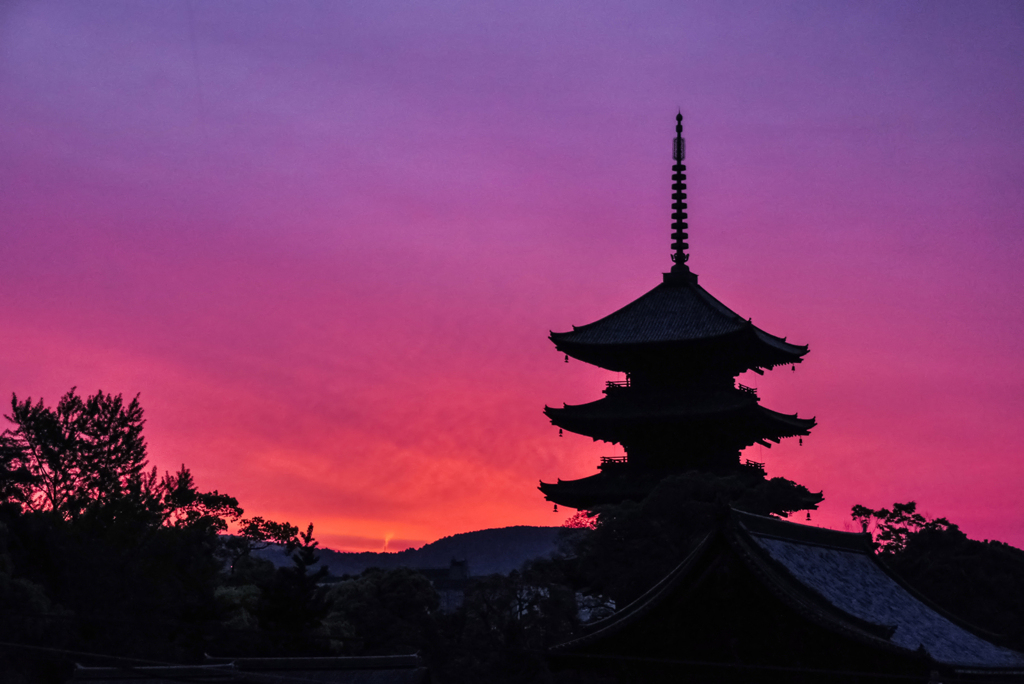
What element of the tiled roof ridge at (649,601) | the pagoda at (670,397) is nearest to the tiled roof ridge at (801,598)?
the tiled roof ridge at (649,601)

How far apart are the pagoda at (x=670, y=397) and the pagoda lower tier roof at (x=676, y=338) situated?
51mm

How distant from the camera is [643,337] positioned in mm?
50469

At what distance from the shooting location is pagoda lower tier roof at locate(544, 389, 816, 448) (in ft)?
158

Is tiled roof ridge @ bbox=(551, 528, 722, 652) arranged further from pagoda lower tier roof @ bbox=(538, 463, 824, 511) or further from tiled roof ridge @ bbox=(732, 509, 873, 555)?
pagoda lower tier roof @ bbox=(538, 463, 824, 511)

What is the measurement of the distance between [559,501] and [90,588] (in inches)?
812

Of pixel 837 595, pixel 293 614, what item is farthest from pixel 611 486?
pixel 837 595

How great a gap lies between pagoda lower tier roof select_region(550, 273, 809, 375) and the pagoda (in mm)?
51

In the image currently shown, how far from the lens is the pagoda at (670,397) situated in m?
49.0

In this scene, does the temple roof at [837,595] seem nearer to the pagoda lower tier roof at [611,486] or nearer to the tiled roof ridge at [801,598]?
the tiled roof ridge at [801,598]

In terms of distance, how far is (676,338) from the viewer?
163 feet

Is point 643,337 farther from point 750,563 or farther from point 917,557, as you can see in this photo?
point 750,563

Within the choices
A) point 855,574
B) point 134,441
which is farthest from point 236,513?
point 855,574

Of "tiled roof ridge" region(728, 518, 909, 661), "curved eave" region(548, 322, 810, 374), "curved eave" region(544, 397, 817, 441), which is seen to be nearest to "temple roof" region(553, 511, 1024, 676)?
"tiled roof ridge" region(728, 518, 909, 661)

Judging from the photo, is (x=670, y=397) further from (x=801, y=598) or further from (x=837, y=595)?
(x=801, y=598)
